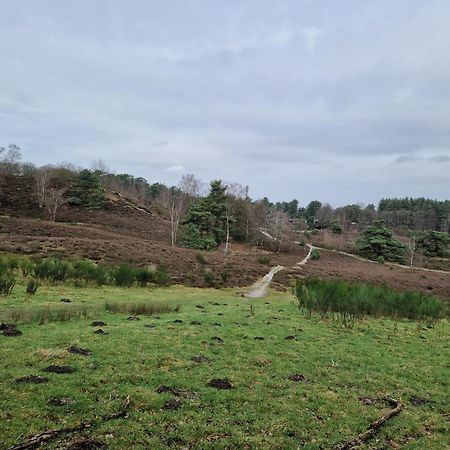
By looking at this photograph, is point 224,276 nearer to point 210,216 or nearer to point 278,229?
point 210,216

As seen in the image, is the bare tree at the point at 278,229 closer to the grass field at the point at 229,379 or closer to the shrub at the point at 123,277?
the shrub at the point at 123,277

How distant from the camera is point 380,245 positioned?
81.2 m

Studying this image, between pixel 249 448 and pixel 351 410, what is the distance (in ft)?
9.23

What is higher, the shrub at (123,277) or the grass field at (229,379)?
the grass field at (229,379)

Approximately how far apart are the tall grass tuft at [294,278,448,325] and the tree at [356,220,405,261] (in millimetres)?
60820

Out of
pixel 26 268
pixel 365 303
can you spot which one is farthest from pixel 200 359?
pixel 26 268

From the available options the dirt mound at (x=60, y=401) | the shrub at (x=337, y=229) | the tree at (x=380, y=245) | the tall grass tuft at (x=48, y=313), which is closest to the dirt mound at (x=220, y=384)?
the dirt mound at (x=60, y=401)

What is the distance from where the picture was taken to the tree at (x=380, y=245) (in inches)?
3172

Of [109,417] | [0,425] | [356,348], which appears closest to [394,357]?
[356,348]

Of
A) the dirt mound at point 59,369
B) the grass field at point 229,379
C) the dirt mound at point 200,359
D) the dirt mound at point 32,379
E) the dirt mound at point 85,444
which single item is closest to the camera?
the dirt mound at point 85,444

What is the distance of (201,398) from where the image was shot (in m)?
7.70

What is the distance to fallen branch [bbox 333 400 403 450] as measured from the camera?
6.34 meters

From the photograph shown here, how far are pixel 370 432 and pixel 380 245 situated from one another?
80.0m

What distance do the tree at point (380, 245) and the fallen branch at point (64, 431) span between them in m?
79.3
